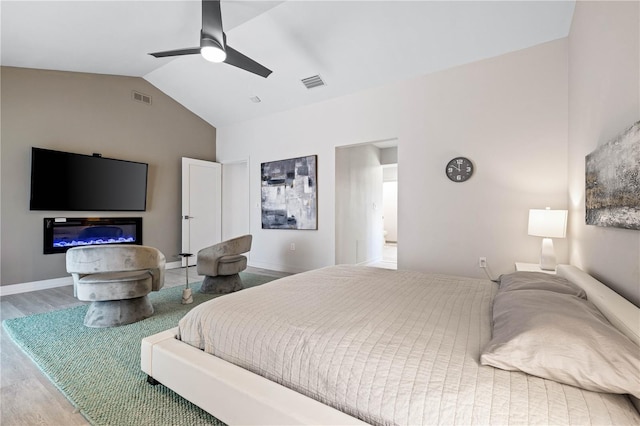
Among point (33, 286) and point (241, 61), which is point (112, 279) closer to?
point (241, 61)

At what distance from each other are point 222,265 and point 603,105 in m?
3.77

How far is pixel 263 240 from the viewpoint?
5543 millimetres

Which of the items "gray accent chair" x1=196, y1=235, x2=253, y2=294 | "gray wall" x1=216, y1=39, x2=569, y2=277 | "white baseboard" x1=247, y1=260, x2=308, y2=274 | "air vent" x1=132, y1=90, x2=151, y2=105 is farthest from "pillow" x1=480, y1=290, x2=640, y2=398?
"air vent" x1=132, y1=90, x2=151, y2=105

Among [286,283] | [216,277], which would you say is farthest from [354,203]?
[286,283]

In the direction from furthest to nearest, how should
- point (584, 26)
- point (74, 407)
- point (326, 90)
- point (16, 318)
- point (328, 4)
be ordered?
point (326, 90)
point (328, 4)
point (16, 318)
point (584, 26)
point (74, 407)

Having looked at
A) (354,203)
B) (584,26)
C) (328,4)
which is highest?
(328,4)

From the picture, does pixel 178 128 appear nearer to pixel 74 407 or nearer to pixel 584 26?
pixel 74 407

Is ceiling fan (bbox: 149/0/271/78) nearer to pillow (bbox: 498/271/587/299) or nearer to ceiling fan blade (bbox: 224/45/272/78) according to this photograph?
ceiling fan blade (bbox: 224/45/272/78)

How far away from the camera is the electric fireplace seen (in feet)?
13.6

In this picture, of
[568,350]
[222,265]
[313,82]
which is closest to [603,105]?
[568,350]

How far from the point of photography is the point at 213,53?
103 inches

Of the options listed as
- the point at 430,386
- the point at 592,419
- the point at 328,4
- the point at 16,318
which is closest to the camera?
the point at 592,419

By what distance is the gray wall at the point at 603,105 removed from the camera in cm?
135

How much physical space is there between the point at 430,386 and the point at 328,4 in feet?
11.6
